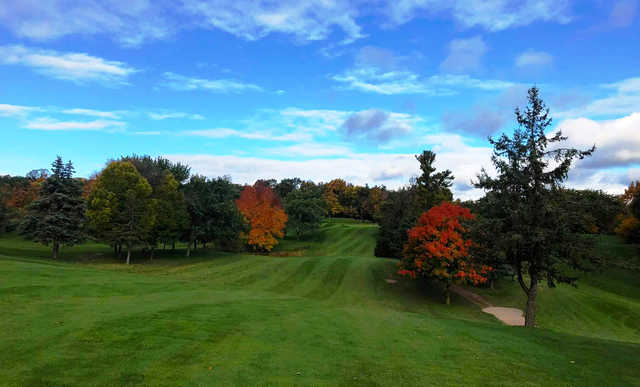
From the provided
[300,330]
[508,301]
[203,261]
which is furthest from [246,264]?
[300,330]

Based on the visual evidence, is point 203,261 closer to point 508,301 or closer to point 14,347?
point 508,301

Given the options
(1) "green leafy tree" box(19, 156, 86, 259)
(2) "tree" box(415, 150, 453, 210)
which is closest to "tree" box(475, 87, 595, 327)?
(2) "tree" box(415, 150, 453, 210)

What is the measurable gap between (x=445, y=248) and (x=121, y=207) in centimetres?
3846

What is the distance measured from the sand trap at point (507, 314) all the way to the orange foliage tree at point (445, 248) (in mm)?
3161

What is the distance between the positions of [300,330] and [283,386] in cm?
559

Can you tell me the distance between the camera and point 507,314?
3284 centimetres

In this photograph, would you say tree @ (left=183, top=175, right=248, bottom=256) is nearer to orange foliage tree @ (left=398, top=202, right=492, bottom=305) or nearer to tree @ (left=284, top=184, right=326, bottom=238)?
tree @ (left=284, top=184, right=326, bottom=238)

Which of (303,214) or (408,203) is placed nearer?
(408,203)

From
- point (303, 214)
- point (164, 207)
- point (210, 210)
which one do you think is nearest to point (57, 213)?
point (164, 207)

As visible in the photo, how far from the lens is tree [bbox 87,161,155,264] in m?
43.6

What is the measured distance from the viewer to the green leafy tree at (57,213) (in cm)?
4356

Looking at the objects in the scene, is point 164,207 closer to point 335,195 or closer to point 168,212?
point 168,212

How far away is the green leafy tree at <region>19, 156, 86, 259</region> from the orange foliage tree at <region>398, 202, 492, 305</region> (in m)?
41.0

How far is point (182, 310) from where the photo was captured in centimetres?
1496
